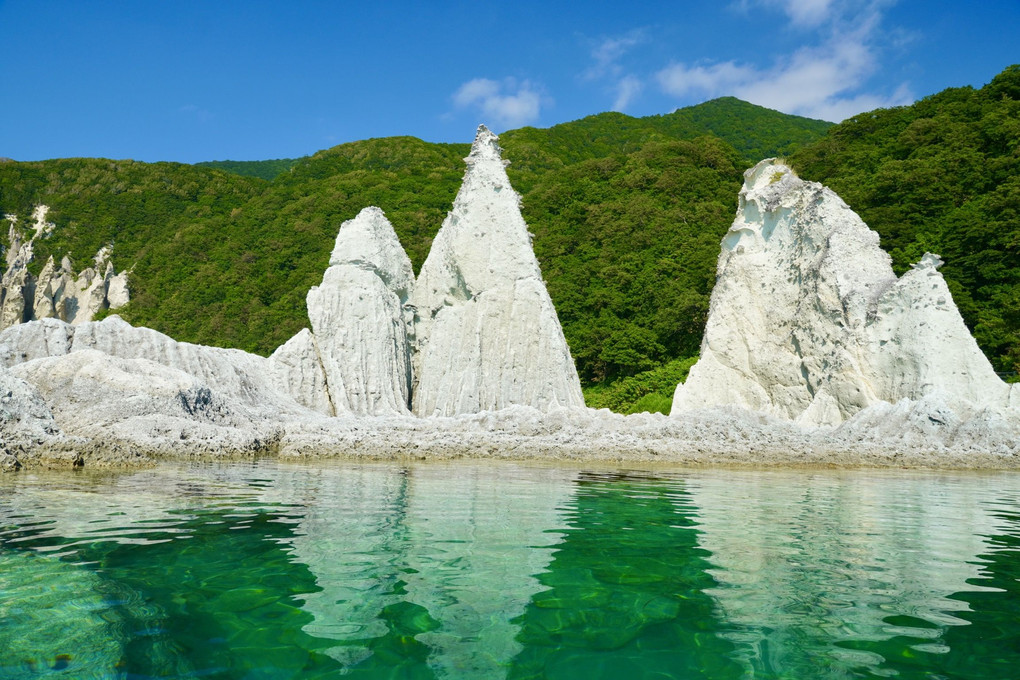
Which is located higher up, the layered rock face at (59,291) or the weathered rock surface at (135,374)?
the layered rock face at (59,291)

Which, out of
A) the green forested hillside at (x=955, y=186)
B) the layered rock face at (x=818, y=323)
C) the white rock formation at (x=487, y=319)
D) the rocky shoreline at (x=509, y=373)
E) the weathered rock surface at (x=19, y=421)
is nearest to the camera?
the weathered rock surface at (x=19, y=421)

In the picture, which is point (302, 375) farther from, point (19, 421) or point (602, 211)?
point (602, 211)

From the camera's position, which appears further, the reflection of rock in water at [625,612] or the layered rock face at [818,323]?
the layered rock face at [818,323]

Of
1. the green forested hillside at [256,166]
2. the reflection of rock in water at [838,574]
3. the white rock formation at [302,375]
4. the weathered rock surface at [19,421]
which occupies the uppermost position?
the green forested hillside at [256,166]

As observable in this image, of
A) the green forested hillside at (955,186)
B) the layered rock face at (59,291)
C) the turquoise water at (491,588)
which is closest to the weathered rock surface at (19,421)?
the turquoise water at (491,588)

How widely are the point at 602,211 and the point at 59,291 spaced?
50.6 metres

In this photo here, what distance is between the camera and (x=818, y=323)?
23.6 meters

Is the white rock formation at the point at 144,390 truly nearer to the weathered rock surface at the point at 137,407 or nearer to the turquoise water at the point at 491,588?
the weathered rock surface at the point at 137,407

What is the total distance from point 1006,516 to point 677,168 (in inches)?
1760

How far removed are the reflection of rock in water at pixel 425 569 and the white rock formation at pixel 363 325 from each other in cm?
1503

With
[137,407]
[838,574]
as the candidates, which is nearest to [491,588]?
[838,574]

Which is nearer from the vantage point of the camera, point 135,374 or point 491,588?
point 491,588

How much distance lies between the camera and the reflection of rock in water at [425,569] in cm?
375

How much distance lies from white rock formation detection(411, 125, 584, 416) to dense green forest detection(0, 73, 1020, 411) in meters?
7.96
